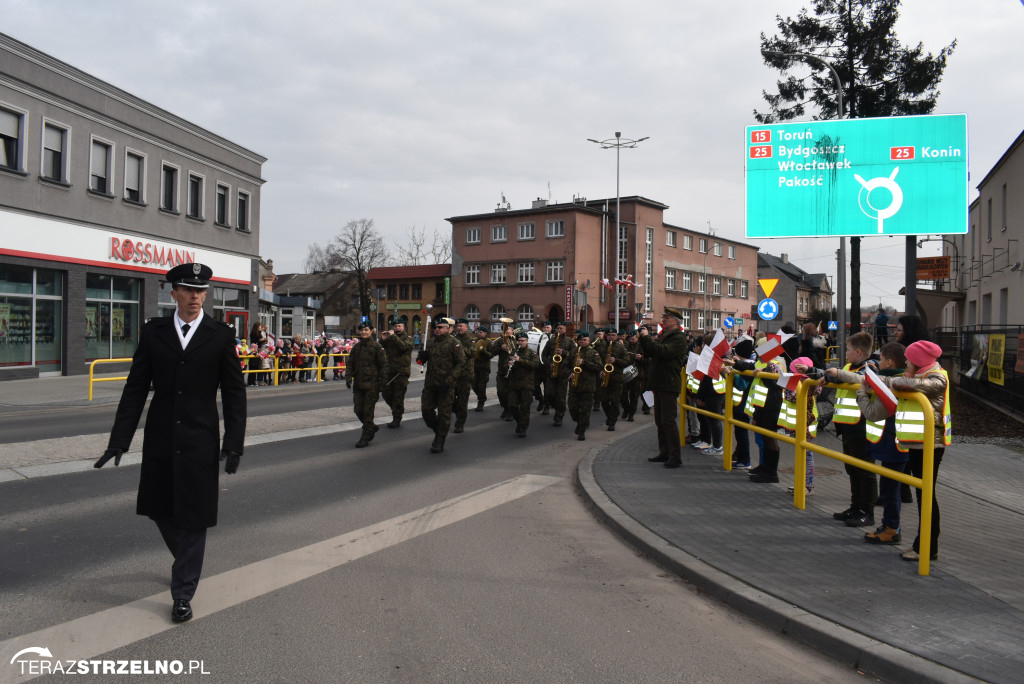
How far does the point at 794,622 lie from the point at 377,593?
2469 mm

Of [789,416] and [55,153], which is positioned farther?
[55,153]

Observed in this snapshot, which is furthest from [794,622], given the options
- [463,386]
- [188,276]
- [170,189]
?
[170,189]

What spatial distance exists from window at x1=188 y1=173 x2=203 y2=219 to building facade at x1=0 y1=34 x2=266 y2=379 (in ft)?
0.19

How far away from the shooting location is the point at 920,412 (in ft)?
16.6

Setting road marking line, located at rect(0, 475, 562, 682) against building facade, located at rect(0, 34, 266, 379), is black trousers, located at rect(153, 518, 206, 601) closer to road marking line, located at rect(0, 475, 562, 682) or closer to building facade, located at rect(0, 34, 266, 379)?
road marking line, located at rect(0, 475, 562, 682)

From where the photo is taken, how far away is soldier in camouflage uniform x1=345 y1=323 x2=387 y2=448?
33.7 ft

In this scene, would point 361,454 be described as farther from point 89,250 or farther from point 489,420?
point 89,250

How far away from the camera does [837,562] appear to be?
5.14 m

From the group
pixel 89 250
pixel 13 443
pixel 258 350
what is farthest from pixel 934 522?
pixel 89 250

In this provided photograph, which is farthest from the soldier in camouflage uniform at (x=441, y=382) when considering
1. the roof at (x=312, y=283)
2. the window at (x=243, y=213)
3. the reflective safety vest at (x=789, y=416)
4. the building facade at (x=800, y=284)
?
the building facade at (x=800, y=284)

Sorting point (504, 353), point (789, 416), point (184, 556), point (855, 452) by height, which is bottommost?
point (184, 556)

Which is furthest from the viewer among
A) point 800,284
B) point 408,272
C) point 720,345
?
point 800,284

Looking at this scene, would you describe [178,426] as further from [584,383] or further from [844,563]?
[584,383]

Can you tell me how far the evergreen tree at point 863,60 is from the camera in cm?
2020
